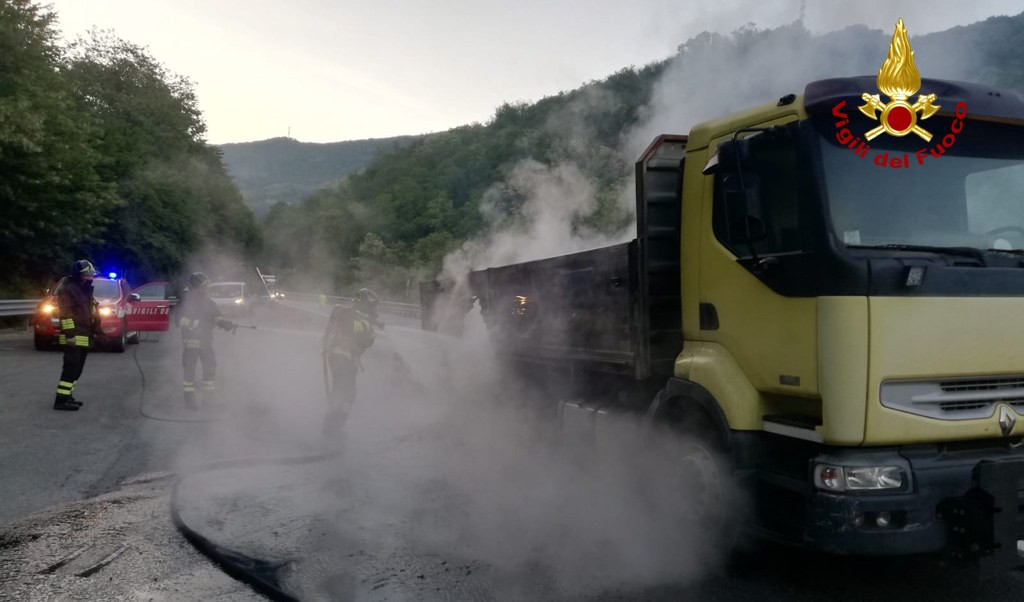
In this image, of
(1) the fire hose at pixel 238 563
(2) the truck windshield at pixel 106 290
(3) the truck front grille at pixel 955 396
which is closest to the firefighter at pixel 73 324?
(1) the fire hose at pixel 238 563

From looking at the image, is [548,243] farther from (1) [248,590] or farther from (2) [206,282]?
(1) [248,590]

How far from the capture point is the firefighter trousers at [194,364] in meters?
9.99

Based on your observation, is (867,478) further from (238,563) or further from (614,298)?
(238,563)

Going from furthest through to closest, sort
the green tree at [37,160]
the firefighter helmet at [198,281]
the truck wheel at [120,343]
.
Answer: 1. the green tree at [37,160]
2. the truck wheel at [120,343]
3. the firefighter helmet at [198,281]

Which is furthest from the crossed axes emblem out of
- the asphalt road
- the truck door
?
the truck door

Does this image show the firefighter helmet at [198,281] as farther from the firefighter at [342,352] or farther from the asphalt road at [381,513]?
the firefighter at [342,352]

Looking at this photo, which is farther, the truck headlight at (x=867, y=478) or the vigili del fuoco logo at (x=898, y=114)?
the vigili del fuoco logo at (x=898, y=114)

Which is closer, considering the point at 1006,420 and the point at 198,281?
the point at 1006,420

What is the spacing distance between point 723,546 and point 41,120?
24.0m

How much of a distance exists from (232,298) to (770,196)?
23.3 metres

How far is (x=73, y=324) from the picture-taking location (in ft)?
29.6

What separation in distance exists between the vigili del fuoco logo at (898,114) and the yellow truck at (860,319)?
1 centimetres

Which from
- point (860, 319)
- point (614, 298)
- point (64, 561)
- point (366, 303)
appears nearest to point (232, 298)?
point (366, 303)

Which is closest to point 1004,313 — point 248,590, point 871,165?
point 871,165
